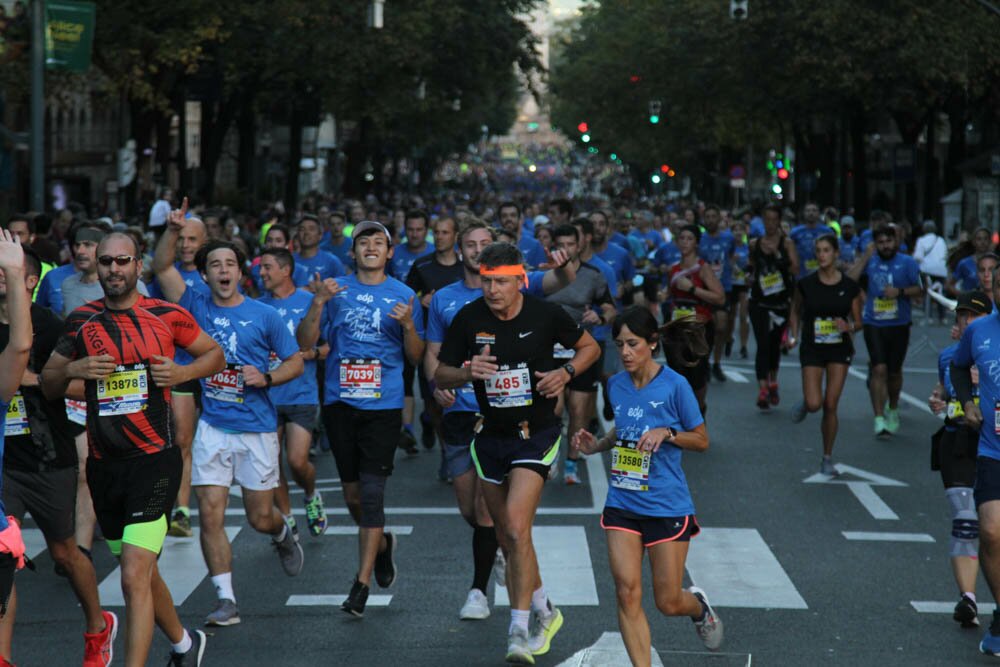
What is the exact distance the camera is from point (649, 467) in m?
7.54

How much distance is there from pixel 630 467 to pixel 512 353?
101 cm

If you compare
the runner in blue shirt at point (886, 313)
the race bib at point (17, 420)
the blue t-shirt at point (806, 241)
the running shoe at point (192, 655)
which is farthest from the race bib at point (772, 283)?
the running shoe at point (192, 655)

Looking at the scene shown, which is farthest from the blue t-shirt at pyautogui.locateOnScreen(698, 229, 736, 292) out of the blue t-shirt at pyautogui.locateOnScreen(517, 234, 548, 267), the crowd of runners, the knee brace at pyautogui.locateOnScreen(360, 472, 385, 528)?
the knee brace at pyautogui.locateOnScreen(360, 472, 385, 528)

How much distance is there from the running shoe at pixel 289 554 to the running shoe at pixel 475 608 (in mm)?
1256

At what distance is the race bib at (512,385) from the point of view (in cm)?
830

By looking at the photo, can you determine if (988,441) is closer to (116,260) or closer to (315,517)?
(116,260)

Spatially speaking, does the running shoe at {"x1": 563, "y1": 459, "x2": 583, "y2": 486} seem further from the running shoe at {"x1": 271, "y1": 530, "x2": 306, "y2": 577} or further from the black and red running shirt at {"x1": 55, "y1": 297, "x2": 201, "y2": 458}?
the black and red running shirt at {"x1": 55, "y1": 297, "x2": 201, "y2": 458}

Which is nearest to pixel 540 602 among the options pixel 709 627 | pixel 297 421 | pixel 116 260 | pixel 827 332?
pixel 709 627

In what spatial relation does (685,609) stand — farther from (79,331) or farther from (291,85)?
(291,85)

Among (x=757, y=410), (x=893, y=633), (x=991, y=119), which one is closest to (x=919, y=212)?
(x=991, y=119)

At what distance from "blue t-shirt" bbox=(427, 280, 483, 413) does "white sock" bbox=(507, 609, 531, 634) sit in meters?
1.45

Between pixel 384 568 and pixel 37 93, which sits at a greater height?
pixel 37 93

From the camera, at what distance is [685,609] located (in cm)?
763

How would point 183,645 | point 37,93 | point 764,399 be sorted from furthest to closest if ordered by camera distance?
point 37,93, point 764,399, point 183,645
